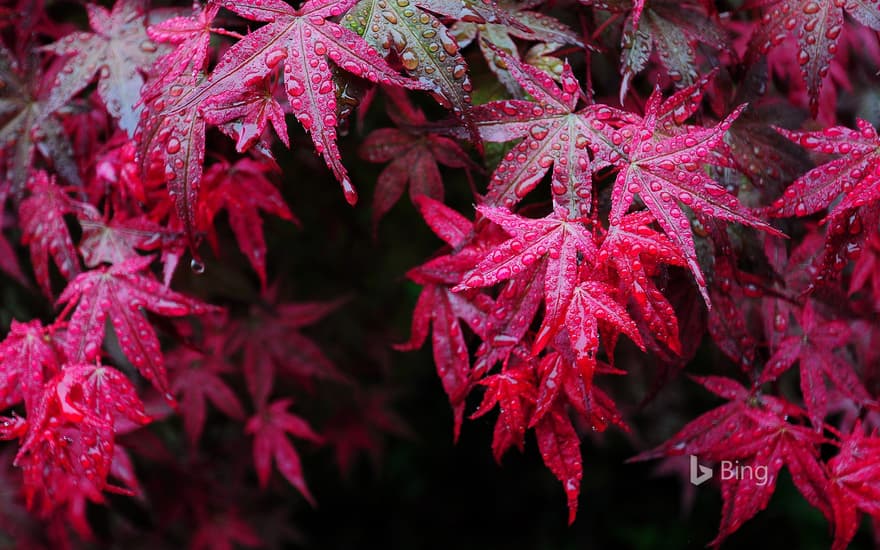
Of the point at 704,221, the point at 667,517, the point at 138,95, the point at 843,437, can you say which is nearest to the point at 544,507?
the point at 667,517

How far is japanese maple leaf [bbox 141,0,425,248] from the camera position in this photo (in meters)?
0.80

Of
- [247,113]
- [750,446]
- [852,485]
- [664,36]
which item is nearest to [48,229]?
[247,113]

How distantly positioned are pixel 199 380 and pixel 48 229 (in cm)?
46

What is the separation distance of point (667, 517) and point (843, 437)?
156 centimetres

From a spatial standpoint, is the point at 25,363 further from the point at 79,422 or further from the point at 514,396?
the point at 514,396

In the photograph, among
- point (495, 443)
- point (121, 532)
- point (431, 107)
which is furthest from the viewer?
point (121, 532)

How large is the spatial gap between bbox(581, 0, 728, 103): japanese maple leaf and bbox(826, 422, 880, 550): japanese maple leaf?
56cm

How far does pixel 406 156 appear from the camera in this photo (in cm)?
113

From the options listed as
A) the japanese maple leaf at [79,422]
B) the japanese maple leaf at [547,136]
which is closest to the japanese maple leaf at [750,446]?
the japanese maple leaf at [547,136]

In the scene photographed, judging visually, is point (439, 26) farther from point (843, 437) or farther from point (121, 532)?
point (121, 532)

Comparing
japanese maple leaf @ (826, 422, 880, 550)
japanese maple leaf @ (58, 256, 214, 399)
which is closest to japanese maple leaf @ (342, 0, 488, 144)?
japanese maple leaf @ (58, 256, 214, 399)

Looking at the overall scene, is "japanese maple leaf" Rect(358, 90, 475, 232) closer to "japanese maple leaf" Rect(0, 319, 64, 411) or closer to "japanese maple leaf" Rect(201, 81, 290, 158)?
"japanese maple leaf" Rect(201, 81, 290, 158)

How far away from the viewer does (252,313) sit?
56.6 inches

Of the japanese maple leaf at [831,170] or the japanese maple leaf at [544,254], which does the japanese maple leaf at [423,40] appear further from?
the japanese maple leaf at [831,170]
